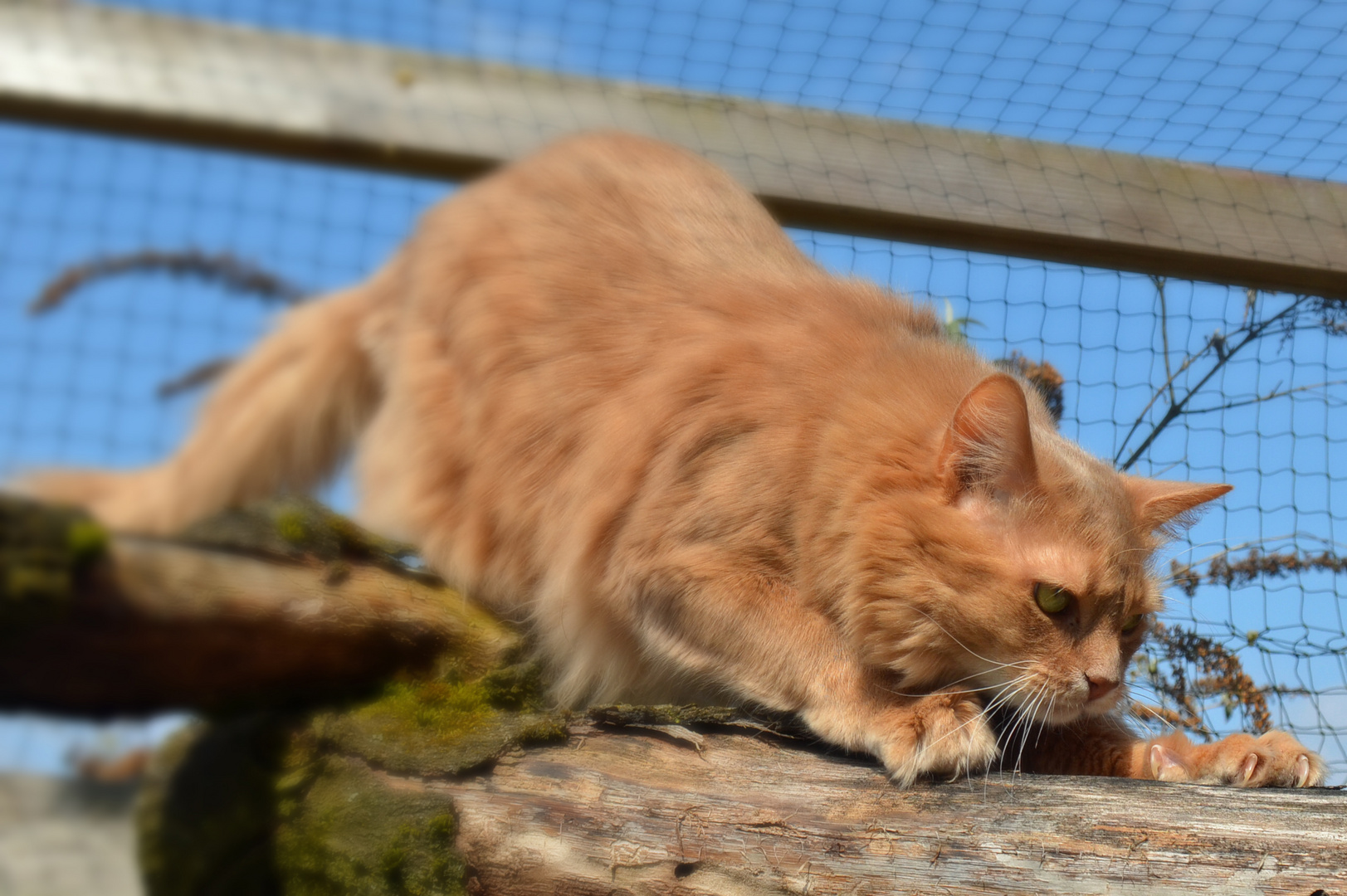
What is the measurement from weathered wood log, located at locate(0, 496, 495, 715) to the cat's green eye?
1238 millimetres

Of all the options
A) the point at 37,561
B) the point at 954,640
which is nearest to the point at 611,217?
the point at 954,640

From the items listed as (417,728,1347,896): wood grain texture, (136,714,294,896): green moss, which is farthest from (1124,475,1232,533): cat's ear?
(136,714,294,896): green moss

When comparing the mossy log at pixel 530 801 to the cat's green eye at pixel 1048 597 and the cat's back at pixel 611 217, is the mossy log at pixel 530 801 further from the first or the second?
the cat's back at pixel 611 217

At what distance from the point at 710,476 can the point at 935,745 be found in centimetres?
73

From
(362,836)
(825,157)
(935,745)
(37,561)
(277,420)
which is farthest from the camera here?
(825,157)

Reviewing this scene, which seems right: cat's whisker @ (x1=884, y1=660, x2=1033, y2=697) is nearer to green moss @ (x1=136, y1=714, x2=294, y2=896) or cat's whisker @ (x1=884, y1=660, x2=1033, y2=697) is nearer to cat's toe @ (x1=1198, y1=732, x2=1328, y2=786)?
cat's toe @ (x1=1198, y1=732, x2=1328, y2=786)

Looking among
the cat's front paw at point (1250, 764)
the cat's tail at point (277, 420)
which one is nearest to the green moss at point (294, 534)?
the cat's tail at point (277, 420)

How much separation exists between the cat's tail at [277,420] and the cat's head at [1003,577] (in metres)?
1.60

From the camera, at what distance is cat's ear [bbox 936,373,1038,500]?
2.01 m

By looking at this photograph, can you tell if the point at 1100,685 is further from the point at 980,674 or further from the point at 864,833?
the point at 864,833

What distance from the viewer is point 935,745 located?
1.88 m

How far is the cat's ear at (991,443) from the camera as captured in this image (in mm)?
2010

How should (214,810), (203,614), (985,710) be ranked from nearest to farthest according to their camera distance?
(203,614)
(214,810)
(985,710)

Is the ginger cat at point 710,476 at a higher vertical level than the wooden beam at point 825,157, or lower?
lower
